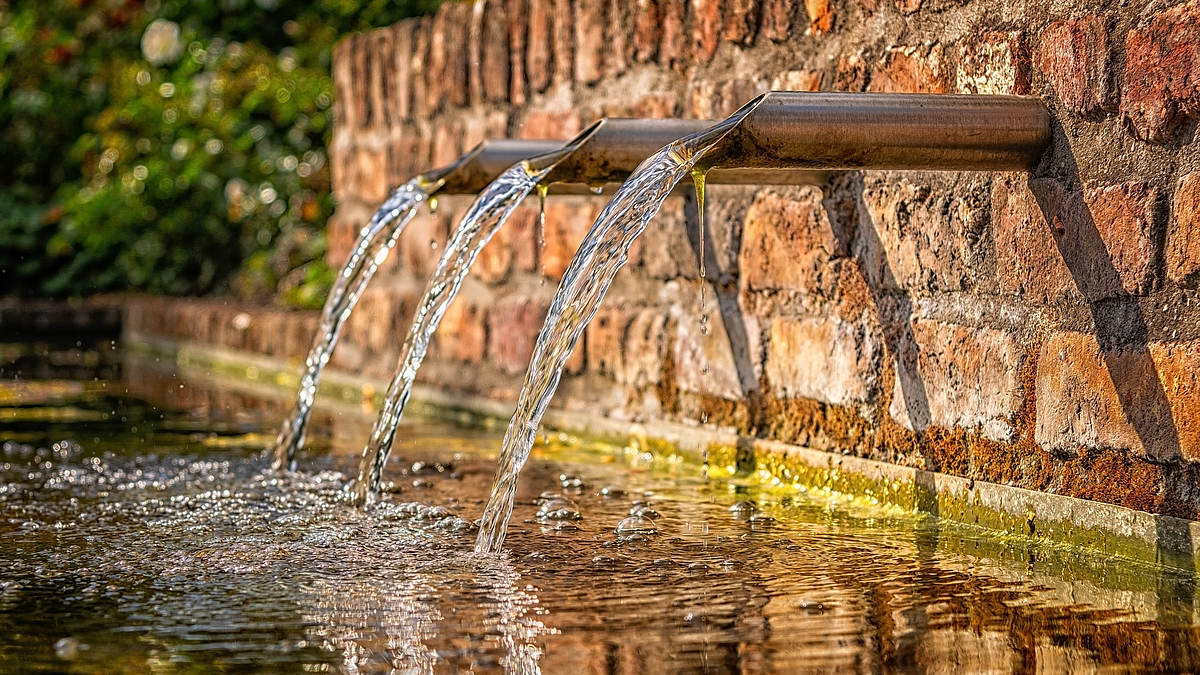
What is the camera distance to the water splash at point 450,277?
288 cm

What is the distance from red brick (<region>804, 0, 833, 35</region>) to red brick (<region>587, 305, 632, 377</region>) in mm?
938

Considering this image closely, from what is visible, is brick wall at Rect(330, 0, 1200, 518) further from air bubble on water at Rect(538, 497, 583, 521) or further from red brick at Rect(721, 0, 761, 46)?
air bubble on water at Rect(538, 497, 583, 521)

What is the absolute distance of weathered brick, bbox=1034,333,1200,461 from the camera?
86.5 inches

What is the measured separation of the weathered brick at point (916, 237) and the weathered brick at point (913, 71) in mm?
163

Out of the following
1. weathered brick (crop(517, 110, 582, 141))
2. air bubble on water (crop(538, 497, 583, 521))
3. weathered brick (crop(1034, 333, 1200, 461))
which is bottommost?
air bubble on water (crop(538, 497, 583, 521))

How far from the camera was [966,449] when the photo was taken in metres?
2.67

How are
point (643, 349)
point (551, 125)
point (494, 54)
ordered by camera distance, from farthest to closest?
point (494, 54) < point (551, 125) < point (643, 349)

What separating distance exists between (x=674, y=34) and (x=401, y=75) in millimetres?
1755

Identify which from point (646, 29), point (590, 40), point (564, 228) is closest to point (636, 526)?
point (646, 29)

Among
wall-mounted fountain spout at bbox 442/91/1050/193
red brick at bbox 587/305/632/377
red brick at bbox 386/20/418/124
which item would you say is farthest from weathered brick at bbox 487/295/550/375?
wall-mounted fountain spout at bbox 442/91/1050/193

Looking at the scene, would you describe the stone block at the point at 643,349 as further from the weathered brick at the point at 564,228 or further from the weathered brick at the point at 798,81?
the weathered brick at the point at 798,81

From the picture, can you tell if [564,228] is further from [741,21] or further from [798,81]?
[798,81]

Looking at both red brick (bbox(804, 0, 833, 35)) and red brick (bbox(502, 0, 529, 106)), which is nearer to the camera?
red brick (bbox(804, 0, 833, 35))

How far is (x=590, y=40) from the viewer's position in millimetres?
3895
